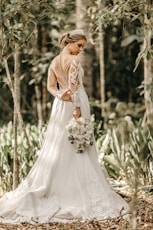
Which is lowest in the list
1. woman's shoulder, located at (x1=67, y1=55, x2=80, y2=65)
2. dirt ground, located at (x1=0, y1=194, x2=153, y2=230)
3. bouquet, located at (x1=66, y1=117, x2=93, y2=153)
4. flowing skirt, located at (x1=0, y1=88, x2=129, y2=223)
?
dirt ground, located at (x1=0, y1=194, x2=153, y2=230)

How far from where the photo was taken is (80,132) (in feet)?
16.5

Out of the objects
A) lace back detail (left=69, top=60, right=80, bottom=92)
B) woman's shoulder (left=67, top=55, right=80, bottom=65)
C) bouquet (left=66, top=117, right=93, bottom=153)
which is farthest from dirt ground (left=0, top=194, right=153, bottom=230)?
woman's shoulder (left=67, top=55, right=80, bottom=65)

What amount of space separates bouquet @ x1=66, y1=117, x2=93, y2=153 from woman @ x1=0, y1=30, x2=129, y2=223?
6 cm

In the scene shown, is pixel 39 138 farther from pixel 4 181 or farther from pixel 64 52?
pixel 64 52

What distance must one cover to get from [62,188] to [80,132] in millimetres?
534

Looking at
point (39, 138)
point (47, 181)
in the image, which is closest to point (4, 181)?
point (39, 138)

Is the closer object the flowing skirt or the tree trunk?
the flowing skirt

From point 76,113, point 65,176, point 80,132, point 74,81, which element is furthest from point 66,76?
point 65,176

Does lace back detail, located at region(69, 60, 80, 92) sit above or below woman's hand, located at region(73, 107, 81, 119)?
above

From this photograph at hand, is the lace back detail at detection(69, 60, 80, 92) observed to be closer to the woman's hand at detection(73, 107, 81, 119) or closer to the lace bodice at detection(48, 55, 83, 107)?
the lace bodice at detection(48, 55, 83, 107)

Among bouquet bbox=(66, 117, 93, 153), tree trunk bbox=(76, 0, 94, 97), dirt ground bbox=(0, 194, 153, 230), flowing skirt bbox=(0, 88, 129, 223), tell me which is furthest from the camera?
tree trunk bbox=(76, 0, 94, 97)

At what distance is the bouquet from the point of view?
5012 mm

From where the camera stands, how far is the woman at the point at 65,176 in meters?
4.90

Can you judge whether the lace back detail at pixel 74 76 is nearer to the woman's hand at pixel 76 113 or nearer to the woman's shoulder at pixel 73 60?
the woman's shoulder at pixel 73 60
